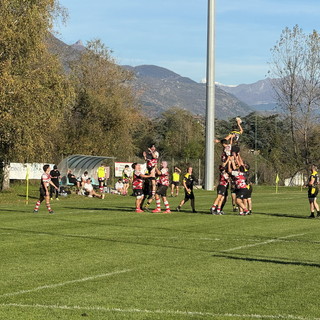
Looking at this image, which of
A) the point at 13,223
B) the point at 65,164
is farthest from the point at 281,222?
the point at 65,164

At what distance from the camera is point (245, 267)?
1207 centimetres

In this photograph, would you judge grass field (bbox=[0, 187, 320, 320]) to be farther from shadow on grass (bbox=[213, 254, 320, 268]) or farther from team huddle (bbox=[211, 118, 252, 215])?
team huddle (bbox=[211, 118, 252, 215])

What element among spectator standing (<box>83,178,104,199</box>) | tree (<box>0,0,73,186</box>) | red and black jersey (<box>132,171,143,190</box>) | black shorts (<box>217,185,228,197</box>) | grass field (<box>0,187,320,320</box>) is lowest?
grass field (<box>0,187,320,320</box>)

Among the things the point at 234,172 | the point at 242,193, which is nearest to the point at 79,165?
the point at 242,193

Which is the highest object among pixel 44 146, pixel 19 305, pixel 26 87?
pixel 26 87

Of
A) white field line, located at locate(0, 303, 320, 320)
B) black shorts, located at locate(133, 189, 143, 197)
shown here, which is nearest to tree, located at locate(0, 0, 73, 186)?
black shorts, located at locate(133, 189, 143, 197)

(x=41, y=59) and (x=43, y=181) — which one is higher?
(x=41, y=59)

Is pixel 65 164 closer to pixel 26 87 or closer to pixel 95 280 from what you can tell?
pixel 26 87

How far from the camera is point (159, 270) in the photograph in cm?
1173

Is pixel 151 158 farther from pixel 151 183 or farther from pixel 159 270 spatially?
pixel 159 270

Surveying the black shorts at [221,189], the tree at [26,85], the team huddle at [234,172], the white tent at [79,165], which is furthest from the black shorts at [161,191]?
the white tent at [79,165]

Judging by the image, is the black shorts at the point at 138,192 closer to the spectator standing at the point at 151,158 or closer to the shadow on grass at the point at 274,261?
the spectator standing at the point at 151,158

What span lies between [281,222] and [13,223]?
794cm

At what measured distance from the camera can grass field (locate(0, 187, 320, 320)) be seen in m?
8.70
